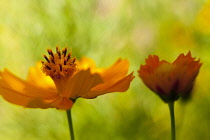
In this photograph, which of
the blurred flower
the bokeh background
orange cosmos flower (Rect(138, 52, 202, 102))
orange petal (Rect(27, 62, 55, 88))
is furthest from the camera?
the blurred flower

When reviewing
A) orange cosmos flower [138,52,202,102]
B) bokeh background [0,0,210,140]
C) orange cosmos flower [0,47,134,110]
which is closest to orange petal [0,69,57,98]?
orange cosmos flower [0,47,134,110]

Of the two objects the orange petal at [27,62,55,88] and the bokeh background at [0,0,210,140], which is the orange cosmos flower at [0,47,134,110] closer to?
the orange petal at [27,62,55,88]

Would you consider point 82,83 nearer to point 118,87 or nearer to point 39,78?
point 118,87

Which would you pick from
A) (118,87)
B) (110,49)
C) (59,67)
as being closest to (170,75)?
(118,87)

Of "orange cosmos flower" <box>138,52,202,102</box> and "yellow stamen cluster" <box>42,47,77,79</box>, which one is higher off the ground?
"yellow stamen cluster" <box>42,47,77,79</box>

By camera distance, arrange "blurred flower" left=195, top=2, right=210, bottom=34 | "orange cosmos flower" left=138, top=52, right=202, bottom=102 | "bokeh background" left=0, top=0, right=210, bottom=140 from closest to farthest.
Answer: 1. "orange cosmos flower" left=138, top=52, right=202, bottom=102
2. "bokeh background" left=0, top=0, right=210, bottom=140
3. "blurred flower" left=195, top=2, right=210, bottom=34

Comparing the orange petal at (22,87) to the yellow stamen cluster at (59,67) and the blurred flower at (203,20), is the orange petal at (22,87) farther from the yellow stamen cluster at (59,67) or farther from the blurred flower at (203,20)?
the blurred flower at (203,20)

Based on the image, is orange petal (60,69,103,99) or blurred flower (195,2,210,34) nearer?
orange petal (60,69,103,99)
